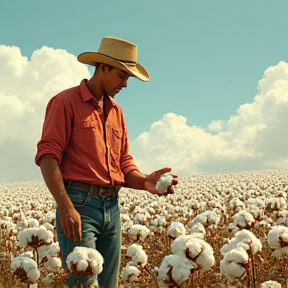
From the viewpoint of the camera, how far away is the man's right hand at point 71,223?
12.8 feet

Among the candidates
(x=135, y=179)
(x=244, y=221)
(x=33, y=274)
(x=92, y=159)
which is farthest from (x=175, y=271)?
(x=244, y=221)

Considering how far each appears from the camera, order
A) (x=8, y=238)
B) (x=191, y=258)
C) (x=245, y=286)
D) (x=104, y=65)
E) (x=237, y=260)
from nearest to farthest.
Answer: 1. (x=191, y=258)
2. (x=237, y=260)
3. (x=245, y=286)
4. (x=104, y=65)
5. (x=8, y=238)

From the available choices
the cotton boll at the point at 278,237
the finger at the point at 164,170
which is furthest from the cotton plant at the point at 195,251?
the finger at the point at 164,170

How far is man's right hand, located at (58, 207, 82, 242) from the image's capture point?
3.91 metres

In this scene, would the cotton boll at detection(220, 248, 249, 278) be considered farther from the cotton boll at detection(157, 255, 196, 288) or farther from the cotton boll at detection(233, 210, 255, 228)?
the cotton boll at detection(233, 210, 255, 228)

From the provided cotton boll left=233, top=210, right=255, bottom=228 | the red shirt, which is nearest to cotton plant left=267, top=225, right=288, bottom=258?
cotton boll left=233, top=210, right=255, bottom=228

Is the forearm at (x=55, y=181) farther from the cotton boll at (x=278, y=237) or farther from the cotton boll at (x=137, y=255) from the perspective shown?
the cotton boll at (x=278, y=237)

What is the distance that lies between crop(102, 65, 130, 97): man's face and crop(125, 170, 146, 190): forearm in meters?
0.87

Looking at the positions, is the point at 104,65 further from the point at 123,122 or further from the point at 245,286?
the point at 245,286

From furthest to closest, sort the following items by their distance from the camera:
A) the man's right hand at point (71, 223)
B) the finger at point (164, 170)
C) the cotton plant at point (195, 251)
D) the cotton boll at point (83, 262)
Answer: the finger at point (164, 170) → the man's right hand at point (71, 223) → the cotton boll at point (83, 262) → the cotton plant at point (195, 251)

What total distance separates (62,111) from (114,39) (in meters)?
0.98

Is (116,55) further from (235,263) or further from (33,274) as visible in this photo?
(235,263)

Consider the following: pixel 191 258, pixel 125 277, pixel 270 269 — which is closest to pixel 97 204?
pixel 125 277

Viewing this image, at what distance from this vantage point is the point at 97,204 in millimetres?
4285
